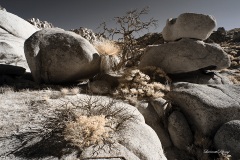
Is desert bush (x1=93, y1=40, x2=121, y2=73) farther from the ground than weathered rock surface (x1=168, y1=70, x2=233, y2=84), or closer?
farther from the ground

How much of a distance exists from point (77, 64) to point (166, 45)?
577cm

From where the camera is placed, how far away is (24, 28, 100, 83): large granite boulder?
982 cm

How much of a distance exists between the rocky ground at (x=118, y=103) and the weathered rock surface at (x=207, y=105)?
0.04 meters

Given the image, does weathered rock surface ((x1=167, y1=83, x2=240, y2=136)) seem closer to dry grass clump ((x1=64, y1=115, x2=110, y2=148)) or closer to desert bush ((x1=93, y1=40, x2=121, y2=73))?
desert bush ((x1=93, y1=40, x2=121, y2=73))

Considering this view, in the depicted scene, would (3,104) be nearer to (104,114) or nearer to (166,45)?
(104,114)

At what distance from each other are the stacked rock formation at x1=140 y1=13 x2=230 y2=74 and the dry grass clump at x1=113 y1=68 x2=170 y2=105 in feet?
3.78

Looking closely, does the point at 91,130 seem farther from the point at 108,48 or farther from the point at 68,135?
the point at 108,48

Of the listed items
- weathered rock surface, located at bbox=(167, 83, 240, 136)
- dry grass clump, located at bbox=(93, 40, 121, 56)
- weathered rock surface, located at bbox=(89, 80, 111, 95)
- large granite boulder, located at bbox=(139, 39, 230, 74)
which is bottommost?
weathered rock surface, located at bbox=(167, 83, 240, 136)

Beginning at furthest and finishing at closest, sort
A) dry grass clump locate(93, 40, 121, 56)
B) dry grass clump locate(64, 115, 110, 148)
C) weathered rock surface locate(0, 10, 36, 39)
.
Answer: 1. weathered rock surface locate(0, 10, 36, 39)
2. dry grass clump locate(93, 40, 121, 56)
3. dry grass clump locate(64, 115, 110, 148)

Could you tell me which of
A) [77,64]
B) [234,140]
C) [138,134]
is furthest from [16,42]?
[234,140]

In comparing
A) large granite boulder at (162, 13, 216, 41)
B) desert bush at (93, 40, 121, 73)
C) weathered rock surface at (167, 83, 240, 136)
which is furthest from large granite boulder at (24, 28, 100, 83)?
large granite boulder at (162, 13, 216, 41)

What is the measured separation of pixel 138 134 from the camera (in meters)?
5.67

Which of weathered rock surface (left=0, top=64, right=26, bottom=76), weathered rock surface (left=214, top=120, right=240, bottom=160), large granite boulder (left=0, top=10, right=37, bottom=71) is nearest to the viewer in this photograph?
weathered rock surface (left=214, top=120, right=240, bottom=160)

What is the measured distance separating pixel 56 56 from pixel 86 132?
19.1 feet
